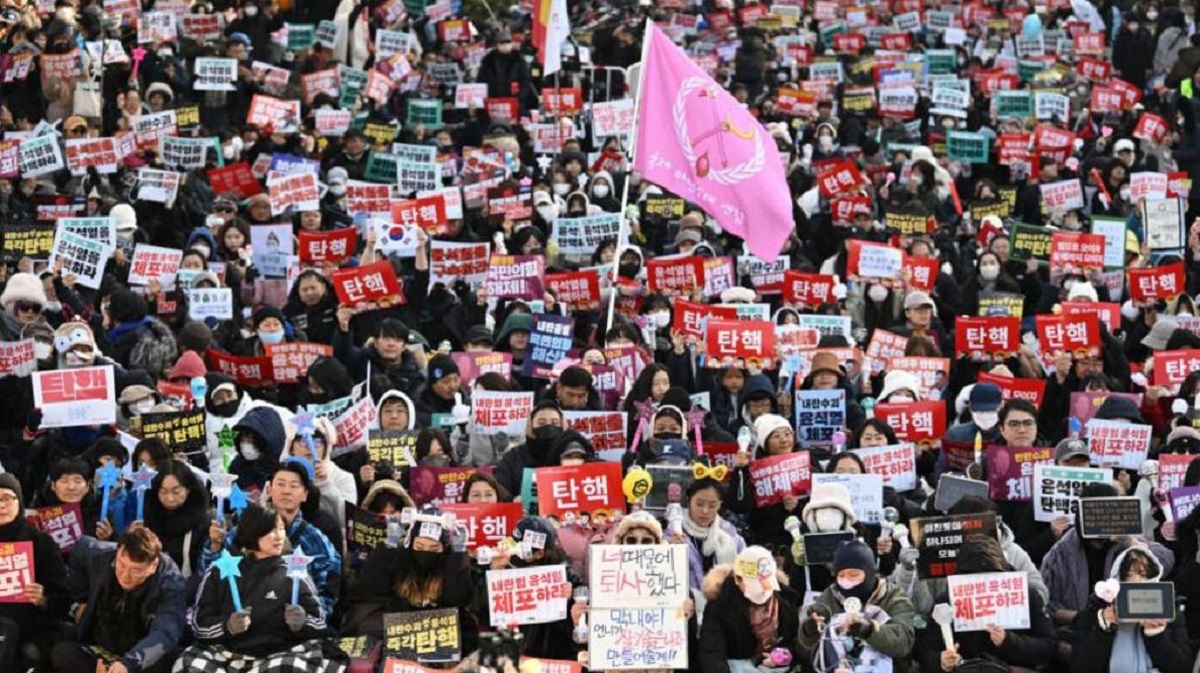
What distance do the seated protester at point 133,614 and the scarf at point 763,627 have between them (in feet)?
8.85

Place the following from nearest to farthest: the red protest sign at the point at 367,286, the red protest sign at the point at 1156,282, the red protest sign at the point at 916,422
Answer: the red protest sign at the point at 916,422 < the red protest sign at the point at 367,286 < the red protest sign at the point at 1156,282

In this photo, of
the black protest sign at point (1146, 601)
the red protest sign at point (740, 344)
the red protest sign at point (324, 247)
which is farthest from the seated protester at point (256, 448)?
the red protest sign at point (324, 247)

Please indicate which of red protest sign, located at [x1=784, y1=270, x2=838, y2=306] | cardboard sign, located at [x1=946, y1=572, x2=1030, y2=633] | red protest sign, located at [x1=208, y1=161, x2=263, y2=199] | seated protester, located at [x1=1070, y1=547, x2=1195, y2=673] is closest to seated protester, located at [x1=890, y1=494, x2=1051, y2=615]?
cardboard sign, located at [x1=946, y1=572, x2=1030, y2=633]

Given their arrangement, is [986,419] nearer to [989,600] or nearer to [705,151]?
[989,600]

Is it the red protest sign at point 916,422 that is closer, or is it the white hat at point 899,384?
the red protest sign at point 916,422

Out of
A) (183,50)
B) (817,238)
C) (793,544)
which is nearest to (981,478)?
(793,544)

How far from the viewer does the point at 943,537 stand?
12680mm

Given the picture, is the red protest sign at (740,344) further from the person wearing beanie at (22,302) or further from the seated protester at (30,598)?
the seated protester at (30,598)

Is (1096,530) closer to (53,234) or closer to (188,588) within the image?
(188,588)

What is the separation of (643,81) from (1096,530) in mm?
5864

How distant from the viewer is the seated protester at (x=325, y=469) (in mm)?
13430

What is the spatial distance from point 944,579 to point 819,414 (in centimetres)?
317

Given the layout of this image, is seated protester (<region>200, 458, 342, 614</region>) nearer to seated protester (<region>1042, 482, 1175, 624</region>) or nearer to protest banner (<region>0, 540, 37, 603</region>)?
protest banner (<region>0, 540, 37, 603</region>)

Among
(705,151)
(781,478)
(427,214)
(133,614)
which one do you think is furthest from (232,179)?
(133,614)
